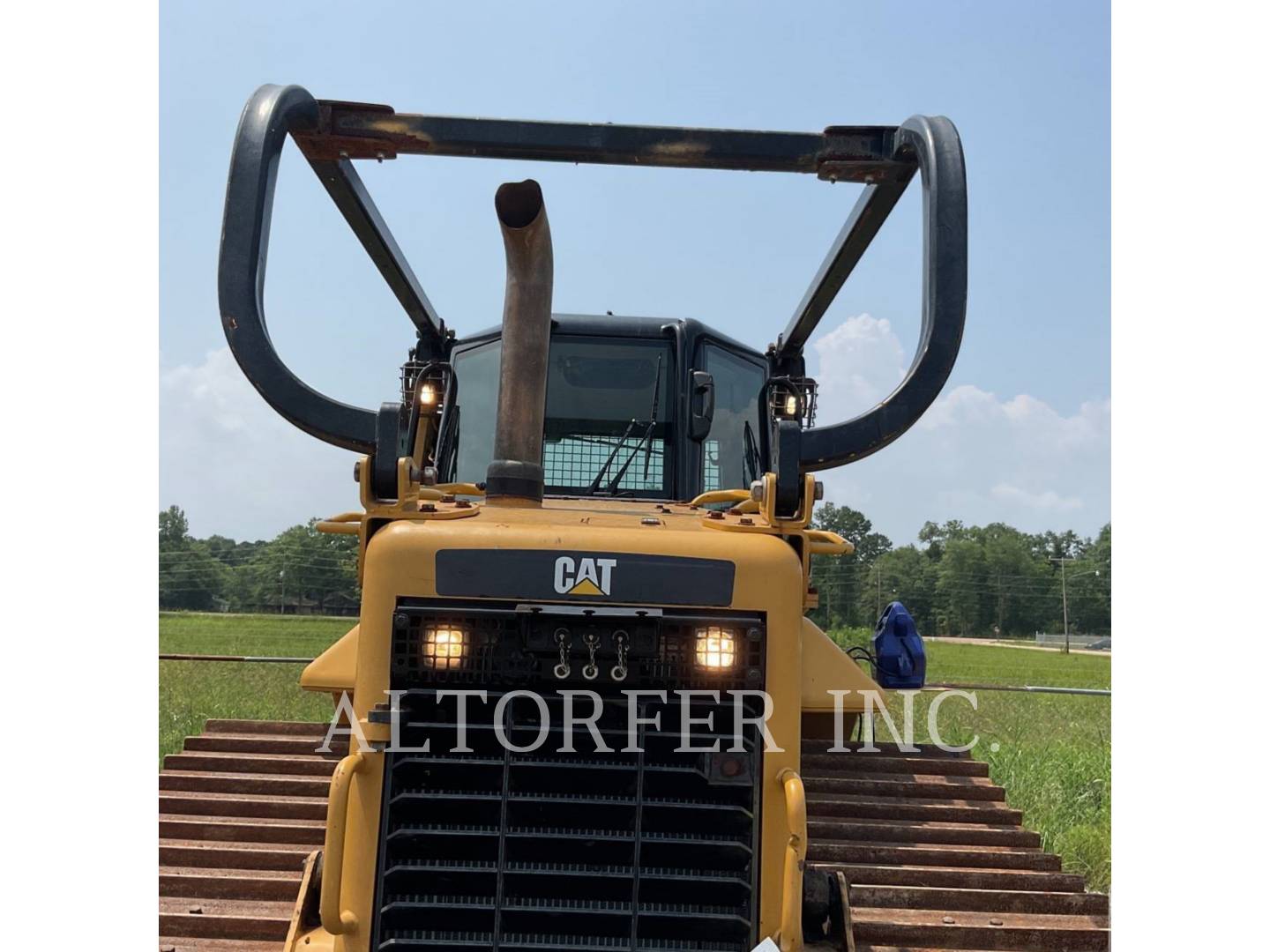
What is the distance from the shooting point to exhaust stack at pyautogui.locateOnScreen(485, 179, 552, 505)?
3.86 meters

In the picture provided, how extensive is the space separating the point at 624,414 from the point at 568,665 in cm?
207

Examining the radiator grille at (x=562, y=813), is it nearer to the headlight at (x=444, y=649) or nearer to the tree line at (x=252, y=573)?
the headlight at (x=444, y=649)

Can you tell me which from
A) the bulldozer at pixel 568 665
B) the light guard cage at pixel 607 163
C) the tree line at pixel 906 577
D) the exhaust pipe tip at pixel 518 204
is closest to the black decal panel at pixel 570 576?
the bulldozer at pixel 568 665

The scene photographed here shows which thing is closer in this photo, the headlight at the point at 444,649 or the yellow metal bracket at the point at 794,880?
the yellow metal bracket at the point at 794,880

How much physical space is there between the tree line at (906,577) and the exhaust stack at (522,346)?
1674 inches

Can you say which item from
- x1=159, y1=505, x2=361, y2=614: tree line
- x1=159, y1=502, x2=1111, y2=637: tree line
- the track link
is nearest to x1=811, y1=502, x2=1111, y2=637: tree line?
x1=159, y1=502, x2=1111, y2=637: tree line

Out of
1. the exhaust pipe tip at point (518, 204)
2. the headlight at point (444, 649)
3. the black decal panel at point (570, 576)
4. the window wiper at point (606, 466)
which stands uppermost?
the exhaust pipe tip at point (518, 204)

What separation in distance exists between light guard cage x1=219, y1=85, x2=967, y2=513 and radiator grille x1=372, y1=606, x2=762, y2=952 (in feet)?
2.39

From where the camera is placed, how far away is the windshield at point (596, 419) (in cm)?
514

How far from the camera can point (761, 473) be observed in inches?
214

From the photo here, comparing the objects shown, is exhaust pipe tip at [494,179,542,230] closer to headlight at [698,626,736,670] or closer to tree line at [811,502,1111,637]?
headlight at [698,626,736,670]

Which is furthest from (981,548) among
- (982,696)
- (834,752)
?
(834,752)

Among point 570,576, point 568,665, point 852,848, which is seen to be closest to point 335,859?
point 568,665

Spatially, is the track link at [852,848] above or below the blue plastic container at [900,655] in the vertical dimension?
below
